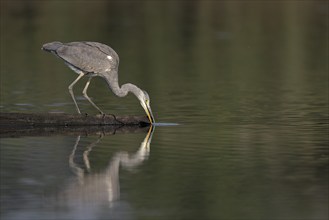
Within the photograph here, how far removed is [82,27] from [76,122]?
59.6 feet

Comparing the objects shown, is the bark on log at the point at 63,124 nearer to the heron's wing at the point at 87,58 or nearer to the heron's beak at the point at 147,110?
the heron's beak at the point at 147,110

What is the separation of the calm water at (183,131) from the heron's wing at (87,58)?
118cm

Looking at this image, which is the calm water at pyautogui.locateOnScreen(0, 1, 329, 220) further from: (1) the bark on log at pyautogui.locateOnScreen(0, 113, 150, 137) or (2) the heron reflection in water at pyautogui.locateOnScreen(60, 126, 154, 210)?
(1) the bark on log at pyautogui.locateOnScreen(0, 113, 150, 137)

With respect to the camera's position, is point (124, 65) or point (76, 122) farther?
point (124, 65)

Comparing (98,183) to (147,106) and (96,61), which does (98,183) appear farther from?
(96,61)

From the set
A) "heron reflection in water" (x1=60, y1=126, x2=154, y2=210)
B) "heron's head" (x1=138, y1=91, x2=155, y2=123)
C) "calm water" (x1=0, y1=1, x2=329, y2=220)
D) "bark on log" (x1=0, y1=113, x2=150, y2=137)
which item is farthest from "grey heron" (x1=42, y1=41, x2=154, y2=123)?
"heron reflection in water" (x1=60, y1=126, x2=154, y2=210)

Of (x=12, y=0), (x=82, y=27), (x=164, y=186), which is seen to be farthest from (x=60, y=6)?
(x=164, y=186)

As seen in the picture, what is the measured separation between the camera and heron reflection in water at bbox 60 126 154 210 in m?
12.6

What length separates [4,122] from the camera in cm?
1702

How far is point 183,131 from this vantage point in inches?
678

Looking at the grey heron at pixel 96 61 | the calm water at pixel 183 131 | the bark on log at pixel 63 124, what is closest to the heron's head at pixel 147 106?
the grey heron at pixel 96 61

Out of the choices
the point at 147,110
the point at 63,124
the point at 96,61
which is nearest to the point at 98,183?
the point at 63,124

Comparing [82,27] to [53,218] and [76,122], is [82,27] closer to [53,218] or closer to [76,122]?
[76,122]

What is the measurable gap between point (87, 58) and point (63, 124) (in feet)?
3.69
